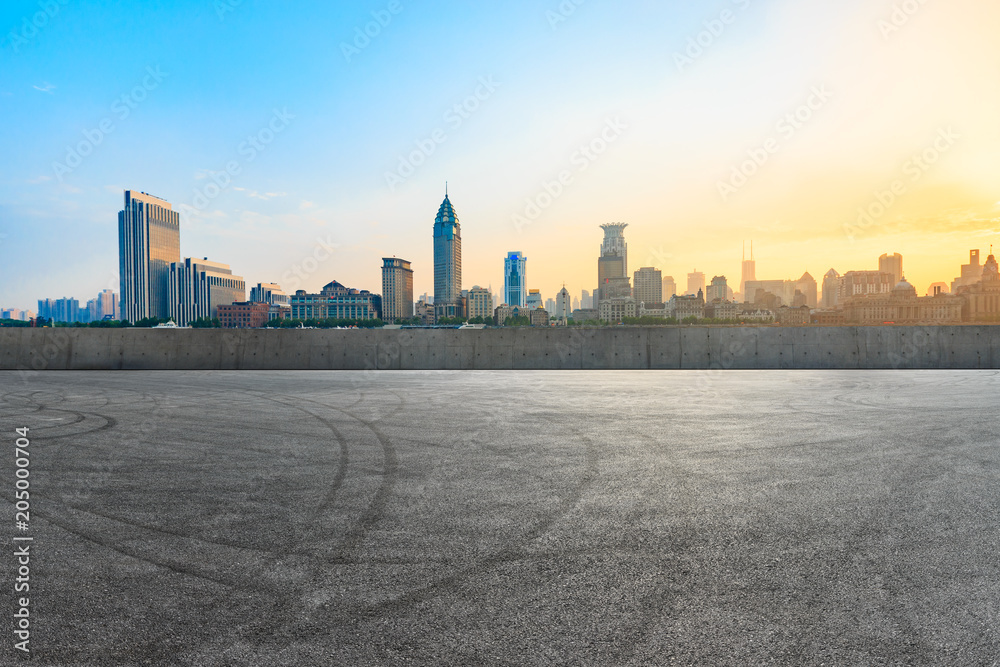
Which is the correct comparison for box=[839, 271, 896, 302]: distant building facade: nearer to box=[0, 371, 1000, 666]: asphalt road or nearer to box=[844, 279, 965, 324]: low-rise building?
box=[844, 279, 965, 324]: low-rise building

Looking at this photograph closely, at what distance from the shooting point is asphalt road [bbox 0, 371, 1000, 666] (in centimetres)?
311

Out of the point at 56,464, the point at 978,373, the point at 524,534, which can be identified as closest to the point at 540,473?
the point at 524,534

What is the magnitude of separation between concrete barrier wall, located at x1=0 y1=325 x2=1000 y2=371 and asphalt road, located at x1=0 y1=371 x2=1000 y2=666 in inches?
406

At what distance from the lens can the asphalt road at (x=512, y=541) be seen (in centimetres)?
311

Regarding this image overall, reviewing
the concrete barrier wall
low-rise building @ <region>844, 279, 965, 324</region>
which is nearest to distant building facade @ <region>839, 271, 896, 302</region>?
low-rise building @ <region>844, 279, 965, 324</region>

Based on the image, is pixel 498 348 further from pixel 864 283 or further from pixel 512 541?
pixel 864 283

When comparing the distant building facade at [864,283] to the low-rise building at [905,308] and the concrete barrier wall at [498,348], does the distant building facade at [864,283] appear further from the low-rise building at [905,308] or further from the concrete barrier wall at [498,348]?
the concrete barrier wall at [498,348]

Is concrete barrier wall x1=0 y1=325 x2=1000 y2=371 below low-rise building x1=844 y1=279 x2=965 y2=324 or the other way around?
below

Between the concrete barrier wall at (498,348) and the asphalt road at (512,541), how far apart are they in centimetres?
1031

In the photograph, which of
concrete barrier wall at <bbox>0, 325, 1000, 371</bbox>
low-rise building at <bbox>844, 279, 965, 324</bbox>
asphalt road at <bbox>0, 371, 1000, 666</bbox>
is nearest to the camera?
asphalt road at <bbox>0, 371, 1000, 666</bbox>

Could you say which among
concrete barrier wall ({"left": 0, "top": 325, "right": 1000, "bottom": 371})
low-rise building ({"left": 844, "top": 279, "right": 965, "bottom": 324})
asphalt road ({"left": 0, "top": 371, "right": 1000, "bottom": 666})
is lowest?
asphalt road ({"left": 0, "top": 371, "right": 1000, "bottom": 666})

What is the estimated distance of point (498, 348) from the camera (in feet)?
68.6

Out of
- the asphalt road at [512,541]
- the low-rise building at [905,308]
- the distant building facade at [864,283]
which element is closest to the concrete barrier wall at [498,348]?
the asphalt road at [512,541]

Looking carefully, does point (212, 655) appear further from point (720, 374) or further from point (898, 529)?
point (720, 374)
